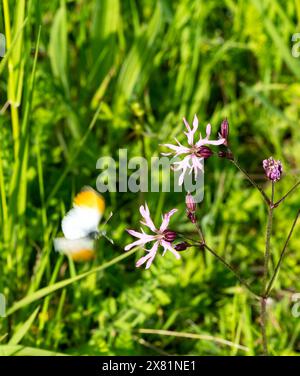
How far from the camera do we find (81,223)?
1.84 meters

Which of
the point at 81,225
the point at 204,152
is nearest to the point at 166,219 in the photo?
the point at 204,152

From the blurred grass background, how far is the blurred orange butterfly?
61 millimetres

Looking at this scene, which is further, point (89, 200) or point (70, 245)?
point (70, 245)

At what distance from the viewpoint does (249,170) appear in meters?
2.80

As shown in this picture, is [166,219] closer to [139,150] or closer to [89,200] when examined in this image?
[89,200]

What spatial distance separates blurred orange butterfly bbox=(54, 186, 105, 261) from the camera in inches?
72.5

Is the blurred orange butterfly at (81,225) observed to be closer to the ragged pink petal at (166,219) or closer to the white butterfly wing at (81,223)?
the white butterfly wing at (81,223)

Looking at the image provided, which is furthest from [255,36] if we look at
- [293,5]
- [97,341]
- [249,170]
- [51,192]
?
[97,341]

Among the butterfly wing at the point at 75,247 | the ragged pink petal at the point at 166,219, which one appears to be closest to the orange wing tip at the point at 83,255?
the butterfly wing at the point at 75,247

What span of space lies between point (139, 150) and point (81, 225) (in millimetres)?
657

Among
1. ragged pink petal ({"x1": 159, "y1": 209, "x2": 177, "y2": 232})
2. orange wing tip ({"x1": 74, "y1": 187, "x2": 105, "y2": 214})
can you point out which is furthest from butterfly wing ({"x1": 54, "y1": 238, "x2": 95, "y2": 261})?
ragged pink petal ({"x1": 159, "y1": 209, "x2": 177, "y2": 232})

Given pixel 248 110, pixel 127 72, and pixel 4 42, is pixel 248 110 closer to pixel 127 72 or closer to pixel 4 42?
pixel 127 72
